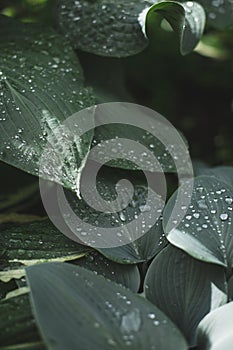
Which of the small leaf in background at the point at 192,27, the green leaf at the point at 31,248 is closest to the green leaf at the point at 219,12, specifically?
the small leaf in background at the point at 192,27

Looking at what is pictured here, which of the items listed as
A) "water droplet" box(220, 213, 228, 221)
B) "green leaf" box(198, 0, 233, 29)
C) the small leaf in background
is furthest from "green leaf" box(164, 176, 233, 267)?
"green leaf" box(198, 0, 233, 29)

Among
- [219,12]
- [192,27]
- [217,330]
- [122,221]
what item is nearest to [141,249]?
[122,221]

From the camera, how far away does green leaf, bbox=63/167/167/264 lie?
2.31 ft

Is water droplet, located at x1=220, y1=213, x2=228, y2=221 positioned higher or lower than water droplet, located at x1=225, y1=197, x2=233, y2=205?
higher

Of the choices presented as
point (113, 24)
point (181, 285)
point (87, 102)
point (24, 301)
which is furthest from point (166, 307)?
point (113, 24)

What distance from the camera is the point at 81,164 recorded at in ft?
2.34

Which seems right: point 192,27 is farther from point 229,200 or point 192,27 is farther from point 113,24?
point 229,200

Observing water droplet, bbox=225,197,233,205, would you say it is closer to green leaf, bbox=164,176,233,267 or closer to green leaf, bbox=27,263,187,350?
green leaf, bbox=164,176,233,267

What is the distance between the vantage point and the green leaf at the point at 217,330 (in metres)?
0.57

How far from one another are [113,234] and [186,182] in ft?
0.47

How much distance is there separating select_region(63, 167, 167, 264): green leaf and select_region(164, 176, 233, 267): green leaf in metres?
0.03

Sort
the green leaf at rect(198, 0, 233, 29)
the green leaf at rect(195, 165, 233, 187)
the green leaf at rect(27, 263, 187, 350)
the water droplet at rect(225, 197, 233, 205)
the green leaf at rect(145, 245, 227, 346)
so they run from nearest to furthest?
the green leaf at rect(27, 263, 187, 350)
the green leaf at rect(145, 245, 227, 346)
the water droplet at rect(225, 197, 233, 205)
the green leaf at rect(195, 165, 233, 187)
the green leaf at rect(198, 0, 233, 29)

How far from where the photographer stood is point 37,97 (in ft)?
2.64

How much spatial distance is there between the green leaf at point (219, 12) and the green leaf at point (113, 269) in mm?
474
